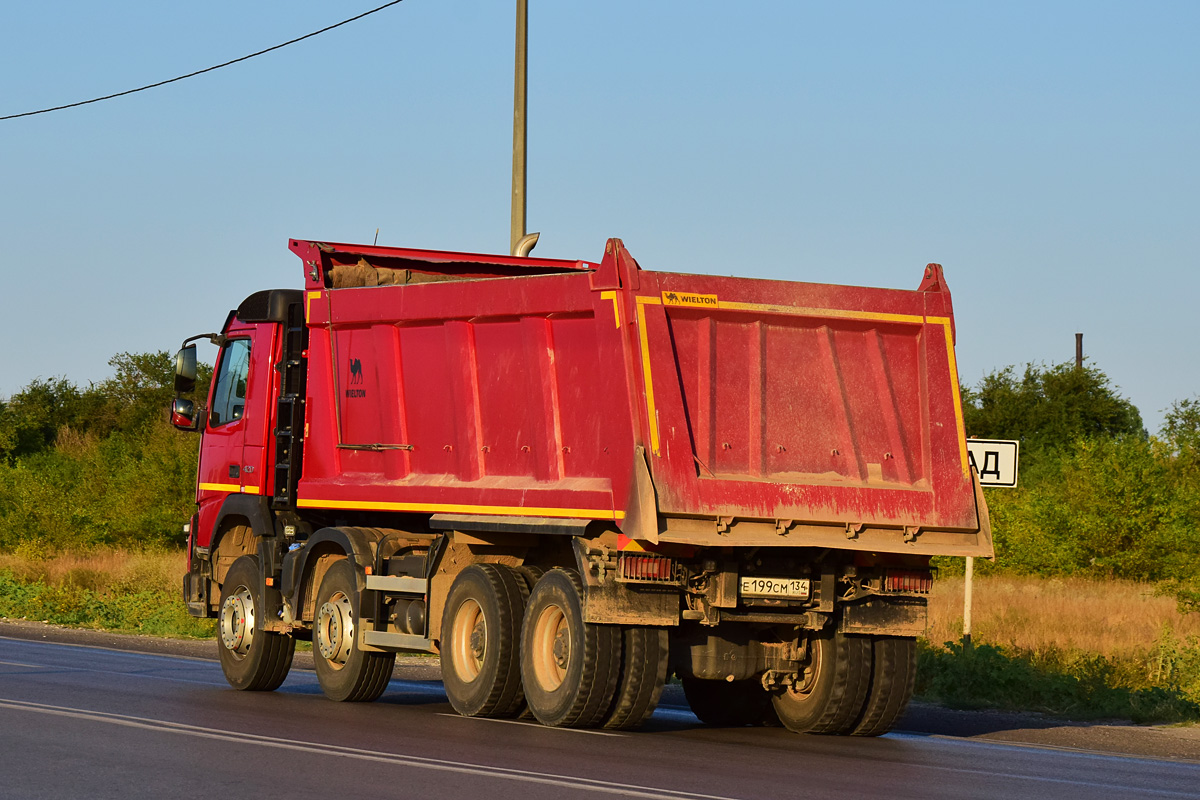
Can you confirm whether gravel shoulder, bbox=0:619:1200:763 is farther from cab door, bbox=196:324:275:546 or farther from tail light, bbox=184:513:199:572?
cab door, bbox=196:324:275:546

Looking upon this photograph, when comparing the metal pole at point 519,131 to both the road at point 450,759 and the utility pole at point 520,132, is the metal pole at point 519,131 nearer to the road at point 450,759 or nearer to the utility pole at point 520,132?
the utility pole at point 520,132

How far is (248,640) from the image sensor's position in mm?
14375

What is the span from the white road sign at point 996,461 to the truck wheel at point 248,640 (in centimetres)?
635

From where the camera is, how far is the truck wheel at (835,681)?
11.5 metres

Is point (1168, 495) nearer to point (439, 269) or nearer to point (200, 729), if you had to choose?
point (439, 269)

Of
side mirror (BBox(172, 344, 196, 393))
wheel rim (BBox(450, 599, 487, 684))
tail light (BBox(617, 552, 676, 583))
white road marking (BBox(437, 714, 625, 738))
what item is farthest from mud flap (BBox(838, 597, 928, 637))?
side mirror (BBox(172, 344, 196, 393))

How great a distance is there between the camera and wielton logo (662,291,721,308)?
1081cm

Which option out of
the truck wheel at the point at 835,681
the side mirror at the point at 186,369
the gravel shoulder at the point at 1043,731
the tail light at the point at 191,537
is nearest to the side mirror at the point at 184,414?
the side mirror at the point at 186,369

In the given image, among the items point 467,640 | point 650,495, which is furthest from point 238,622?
point 650,495

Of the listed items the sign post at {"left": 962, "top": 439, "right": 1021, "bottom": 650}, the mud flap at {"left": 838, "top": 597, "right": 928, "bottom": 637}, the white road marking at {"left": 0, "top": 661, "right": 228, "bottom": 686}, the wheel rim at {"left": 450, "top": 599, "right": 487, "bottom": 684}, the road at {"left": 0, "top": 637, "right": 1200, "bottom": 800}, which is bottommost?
the white road marking at {"left": 0, "top": 661, "right": 228, "bottom": 686}

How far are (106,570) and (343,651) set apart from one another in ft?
61.8

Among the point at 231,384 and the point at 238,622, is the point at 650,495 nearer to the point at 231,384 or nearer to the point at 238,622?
the point at 238,622

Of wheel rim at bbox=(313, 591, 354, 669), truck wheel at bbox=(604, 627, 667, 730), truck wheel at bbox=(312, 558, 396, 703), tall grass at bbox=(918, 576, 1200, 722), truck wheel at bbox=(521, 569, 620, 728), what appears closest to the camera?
truck wheel at bbox=(521, 569, 620, 728)

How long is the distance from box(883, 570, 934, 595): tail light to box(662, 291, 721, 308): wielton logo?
2251 millimetres
